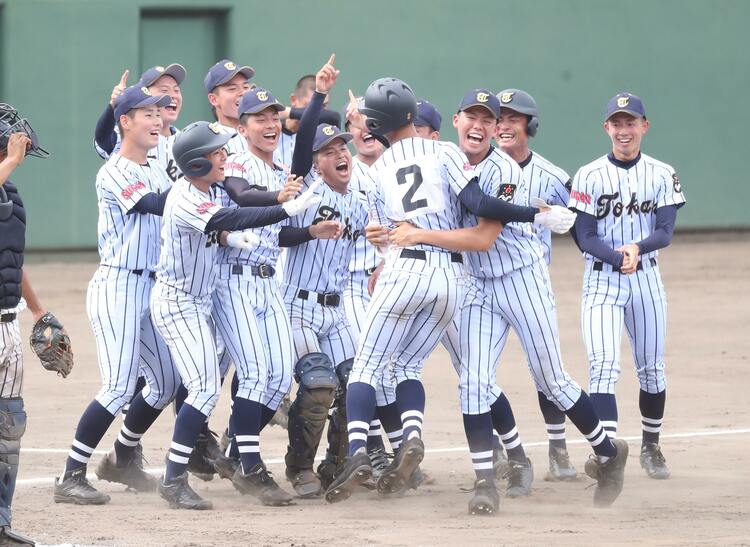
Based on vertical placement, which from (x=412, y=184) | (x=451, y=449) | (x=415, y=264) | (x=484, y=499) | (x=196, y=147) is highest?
(x=196, y=147)

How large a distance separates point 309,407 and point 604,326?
1.59 metres

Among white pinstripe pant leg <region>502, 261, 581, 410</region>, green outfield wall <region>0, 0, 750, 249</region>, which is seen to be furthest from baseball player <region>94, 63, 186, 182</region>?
green outfield wall <region>0, 0, 750, 249</region>

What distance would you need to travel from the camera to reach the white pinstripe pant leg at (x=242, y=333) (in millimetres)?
6609

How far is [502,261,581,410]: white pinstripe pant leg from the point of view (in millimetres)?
6621

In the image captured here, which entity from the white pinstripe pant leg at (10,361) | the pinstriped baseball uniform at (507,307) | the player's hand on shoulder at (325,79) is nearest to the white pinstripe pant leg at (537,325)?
the pinstriped baseball uniform at (507,307)

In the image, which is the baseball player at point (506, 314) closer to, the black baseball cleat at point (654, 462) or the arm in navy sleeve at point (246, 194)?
the black baseball cleat at point (654, 462)

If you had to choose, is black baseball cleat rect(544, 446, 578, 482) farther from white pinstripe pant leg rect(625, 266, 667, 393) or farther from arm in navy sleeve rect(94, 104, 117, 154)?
arm in navy sleeve rect(94, 104, 117, 154)

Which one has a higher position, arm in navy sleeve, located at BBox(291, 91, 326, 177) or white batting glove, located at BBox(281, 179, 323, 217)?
arm in navy sleeve, located at BBox(291, 91, 326, 177)

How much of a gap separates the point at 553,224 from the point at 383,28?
35.9 ft

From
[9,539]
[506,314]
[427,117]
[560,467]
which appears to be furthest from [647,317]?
[9,539]

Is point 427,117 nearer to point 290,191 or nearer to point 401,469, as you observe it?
point 290,191

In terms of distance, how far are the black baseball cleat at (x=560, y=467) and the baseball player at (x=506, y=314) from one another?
2.15 feet

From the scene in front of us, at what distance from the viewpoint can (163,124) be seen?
7.27 m

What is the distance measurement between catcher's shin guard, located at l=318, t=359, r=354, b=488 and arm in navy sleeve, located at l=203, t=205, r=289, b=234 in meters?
1.10
